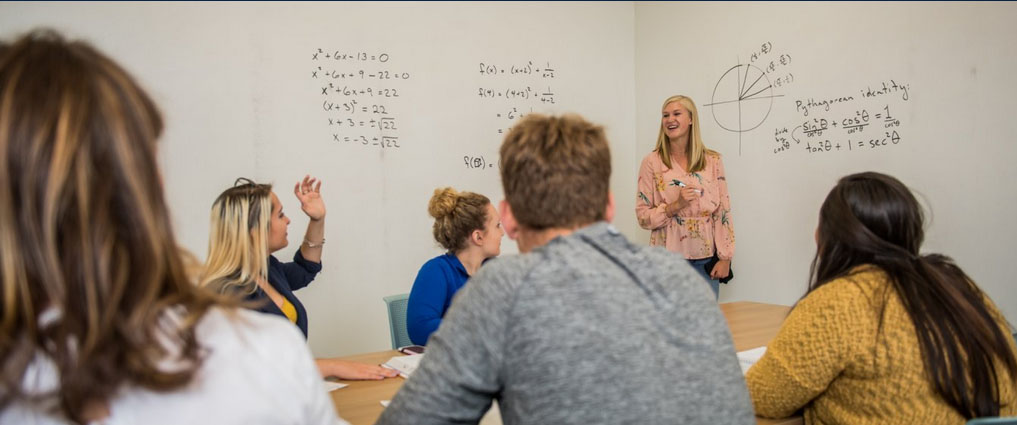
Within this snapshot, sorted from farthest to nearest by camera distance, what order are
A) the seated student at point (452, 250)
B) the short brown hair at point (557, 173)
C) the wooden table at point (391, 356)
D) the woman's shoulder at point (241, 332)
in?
1. the seated student at point (452, 250)
2. the wooden table at point (391, 356)
3. the short brown hair at point (557, 173)
4. the woman's shoulder at point (241, 332)

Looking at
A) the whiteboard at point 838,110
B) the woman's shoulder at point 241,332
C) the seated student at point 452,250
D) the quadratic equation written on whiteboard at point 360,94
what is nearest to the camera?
the woman's shoulder at point 241,332

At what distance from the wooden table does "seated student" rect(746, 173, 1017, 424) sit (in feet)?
0.43

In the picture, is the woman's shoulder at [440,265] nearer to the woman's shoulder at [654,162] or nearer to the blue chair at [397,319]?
the blue chair at [397,319]

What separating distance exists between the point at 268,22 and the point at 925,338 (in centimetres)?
324

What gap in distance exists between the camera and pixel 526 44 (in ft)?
14.4

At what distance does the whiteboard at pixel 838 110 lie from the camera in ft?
9.45

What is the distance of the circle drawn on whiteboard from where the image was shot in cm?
389

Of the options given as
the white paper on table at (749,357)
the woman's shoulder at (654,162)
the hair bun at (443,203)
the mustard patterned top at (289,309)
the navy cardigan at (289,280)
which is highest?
the woman's shoulder at (654,162)

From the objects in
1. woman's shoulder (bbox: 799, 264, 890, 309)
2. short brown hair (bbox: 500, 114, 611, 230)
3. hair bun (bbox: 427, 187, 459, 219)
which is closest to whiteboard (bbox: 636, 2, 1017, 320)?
woman's shoulder (bbox: 799, 264, 890, 309)

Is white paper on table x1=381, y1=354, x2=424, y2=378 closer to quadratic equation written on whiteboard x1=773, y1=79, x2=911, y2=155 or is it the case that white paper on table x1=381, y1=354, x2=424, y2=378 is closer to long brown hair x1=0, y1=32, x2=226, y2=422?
long brown hair x1=0, y1=32, x2=226, y2=422

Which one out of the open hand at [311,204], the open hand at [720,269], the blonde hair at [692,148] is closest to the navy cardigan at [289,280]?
the open hand at [311,204]

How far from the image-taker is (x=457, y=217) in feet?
8.25

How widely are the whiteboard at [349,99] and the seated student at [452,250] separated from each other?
1291 millimetres

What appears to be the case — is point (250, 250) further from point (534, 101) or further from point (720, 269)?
point (534, 101)
